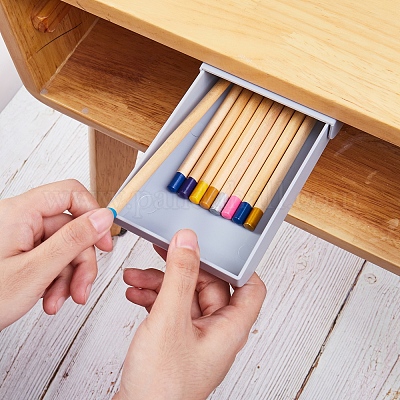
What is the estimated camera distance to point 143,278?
60 centimetres

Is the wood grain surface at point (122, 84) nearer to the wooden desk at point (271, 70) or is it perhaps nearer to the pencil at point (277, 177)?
the wooden desk at point (271, 70)

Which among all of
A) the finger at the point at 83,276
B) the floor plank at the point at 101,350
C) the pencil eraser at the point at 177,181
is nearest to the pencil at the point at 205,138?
the pencil eraser at the point at 177,181

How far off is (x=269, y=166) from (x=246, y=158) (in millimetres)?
24

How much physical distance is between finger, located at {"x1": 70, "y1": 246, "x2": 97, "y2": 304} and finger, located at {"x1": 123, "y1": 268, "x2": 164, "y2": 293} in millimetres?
62

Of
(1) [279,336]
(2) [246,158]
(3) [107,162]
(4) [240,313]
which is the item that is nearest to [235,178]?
(2) [246,158]

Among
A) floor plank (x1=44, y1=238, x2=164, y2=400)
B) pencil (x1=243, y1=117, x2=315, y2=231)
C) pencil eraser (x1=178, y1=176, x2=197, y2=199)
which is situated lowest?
floor plank (x1=44, y1=238, x2=164, y2=400)

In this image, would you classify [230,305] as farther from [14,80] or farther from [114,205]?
[14,80]

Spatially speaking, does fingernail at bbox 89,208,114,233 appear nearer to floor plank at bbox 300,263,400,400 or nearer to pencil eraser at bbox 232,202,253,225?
pencil eraser at bbox 232,202,253,225

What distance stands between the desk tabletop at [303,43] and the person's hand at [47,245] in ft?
0.53

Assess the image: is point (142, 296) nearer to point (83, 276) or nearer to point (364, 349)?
point (83, 276)

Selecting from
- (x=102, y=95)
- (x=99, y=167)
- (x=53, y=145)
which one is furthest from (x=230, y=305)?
(x=53, y=145)

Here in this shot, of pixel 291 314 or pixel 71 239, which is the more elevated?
pixel 291 314

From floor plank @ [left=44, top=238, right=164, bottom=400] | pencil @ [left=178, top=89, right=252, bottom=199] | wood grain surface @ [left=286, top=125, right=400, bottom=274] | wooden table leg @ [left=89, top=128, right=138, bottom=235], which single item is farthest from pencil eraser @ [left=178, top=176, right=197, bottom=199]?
floor plank @ [left=44, top=238, right=164, bottom=400]

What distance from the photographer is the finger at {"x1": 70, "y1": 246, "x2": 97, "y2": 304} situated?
523mm
